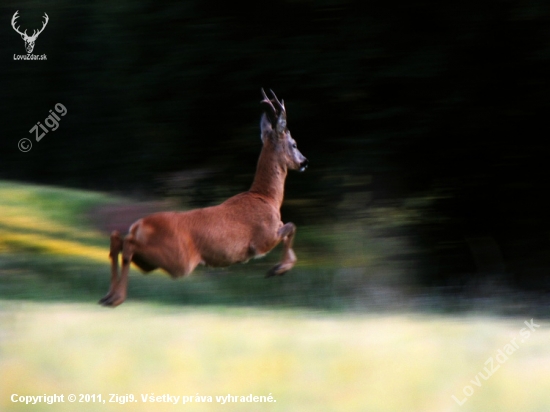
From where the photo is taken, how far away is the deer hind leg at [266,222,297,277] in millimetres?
3930

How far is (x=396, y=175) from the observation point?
8367mm

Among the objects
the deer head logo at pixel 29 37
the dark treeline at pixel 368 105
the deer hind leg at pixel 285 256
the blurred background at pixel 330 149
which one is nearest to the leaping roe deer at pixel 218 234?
the deer hind leg at pixel 285 256

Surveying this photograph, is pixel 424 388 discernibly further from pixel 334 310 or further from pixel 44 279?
pixel 44 279

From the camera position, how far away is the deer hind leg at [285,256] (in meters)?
3.93

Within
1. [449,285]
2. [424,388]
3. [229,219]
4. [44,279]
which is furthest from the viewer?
[449,285]

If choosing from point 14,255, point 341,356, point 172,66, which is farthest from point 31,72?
point 341,356

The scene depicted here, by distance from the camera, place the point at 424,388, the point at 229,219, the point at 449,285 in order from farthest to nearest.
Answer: the point at 449,285 → the point at 229,219 → the point at 424,388

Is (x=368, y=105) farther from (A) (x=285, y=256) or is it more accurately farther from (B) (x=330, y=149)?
(A) (x=285, y=256)

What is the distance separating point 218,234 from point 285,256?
36cm

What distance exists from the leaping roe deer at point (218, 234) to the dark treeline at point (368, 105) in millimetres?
3596

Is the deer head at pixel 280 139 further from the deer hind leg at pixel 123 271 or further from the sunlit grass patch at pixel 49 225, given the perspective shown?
the sunlit grass patch at pixel 49 225

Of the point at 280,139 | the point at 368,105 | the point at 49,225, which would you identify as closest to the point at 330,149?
the point at 368,105

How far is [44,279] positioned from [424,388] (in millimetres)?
3847

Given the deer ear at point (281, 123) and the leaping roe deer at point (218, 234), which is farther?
the deer ear at point (281, 123)
